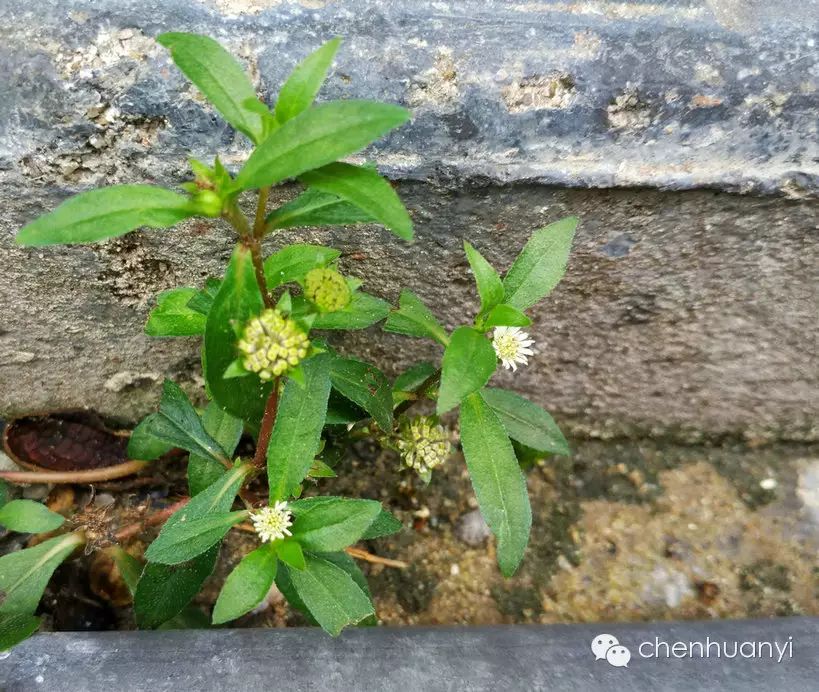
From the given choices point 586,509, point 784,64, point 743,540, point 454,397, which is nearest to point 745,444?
point 743,540

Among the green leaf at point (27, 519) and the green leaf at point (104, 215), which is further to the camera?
the green leaf at point (27, 519)

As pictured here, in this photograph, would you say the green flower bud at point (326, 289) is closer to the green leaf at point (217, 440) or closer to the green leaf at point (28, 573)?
the green leaf at point (217, 440)

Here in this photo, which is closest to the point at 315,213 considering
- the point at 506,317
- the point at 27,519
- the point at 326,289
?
the point at 326,289

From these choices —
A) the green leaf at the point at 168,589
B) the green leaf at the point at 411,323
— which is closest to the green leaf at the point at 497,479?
the green leaf at the point at 411,323

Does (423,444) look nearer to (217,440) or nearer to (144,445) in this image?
(217,440)

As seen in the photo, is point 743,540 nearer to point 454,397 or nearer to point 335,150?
point 454,397
